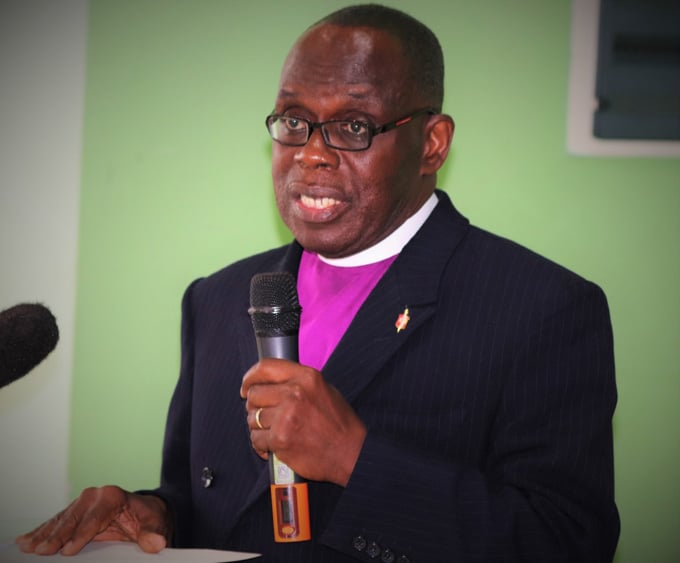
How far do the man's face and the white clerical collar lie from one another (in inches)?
2.6

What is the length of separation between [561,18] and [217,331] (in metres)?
1.62

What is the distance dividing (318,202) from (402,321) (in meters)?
0.37

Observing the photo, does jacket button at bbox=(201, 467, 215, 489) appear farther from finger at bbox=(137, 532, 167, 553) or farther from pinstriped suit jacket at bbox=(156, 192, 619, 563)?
finger at bbox=(137, 532, 167, 553)

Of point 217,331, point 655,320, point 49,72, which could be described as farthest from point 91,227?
point 655,320

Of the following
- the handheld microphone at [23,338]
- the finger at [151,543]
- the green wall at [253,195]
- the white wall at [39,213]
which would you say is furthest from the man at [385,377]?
the white wall at [39,213]

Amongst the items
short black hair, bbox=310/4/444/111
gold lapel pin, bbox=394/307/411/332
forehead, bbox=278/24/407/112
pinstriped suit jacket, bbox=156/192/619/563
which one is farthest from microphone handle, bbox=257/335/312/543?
short black hair, bbox=310/4/444/111

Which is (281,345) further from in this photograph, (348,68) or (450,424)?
(348,68)

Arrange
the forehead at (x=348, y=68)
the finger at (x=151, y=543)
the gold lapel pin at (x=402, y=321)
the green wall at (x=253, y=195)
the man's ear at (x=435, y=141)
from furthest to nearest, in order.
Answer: the green wall at (x=253, y=195), the man's ear at (x=435, y=141), the forehead at (x=348, y=68), the gold lapel pin at (x=402, y=321), the finger at (x=151, y=543)

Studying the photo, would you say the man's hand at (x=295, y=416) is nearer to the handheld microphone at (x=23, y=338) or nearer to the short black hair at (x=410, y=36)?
the handheld microphone at (x=23, y=338)

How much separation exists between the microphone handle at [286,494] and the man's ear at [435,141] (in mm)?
780

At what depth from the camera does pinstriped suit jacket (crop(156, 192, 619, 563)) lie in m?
1.62

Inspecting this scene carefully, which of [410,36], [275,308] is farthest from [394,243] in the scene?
[275,308]

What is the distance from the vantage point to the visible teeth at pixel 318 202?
6.59ft

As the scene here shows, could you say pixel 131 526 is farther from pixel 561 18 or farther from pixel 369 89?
pixel 561 18
